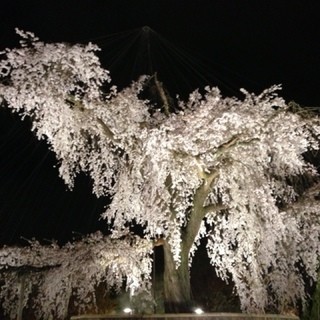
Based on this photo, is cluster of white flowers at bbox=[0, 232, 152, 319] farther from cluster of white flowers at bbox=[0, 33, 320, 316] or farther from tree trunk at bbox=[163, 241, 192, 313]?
tree trunk at bbox=[163, 241, 192, 313]

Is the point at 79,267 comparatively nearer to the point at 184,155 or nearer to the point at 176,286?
the point at 176,286

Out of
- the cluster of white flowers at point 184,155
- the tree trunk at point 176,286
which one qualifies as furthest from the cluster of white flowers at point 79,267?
the tree trunk at point 176,286

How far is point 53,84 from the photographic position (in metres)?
7.28

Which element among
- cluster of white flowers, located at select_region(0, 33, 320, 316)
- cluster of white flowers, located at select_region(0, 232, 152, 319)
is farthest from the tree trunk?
cluster of white flowers, located at select_region(0, 232, 152, 319)

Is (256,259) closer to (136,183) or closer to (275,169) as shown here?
(275,169)

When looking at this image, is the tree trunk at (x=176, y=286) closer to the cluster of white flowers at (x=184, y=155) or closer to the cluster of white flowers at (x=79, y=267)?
the cluster of white flowers at (x=184, y=155)

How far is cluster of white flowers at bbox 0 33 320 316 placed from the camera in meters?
7.40

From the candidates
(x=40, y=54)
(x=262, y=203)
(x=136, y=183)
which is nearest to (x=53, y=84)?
(x=40, y=54)

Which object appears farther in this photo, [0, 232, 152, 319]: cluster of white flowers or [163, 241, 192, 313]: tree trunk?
[0, 232, 152, 319]: cluster of white flowers

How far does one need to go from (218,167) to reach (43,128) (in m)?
2.96

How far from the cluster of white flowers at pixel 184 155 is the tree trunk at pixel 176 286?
0.30 metres

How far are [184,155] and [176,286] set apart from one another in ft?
7.70

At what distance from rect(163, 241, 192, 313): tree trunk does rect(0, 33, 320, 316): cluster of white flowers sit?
301 millimetres

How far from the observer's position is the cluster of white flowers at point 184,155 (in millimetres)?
7398
